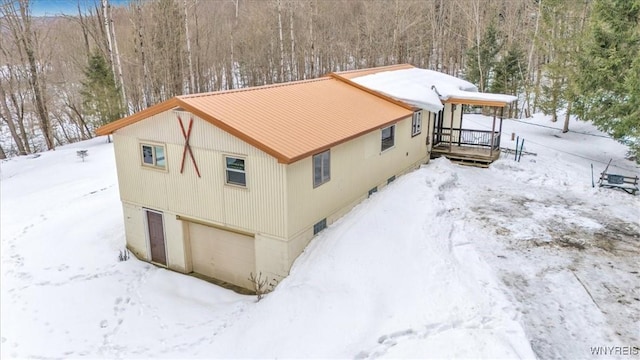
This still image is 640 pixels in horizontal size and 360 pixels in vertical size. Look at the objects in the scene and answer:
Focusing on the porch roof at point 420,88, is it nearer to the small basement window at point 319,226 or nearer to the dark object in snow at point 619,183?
the dark object in snow at point 619,183

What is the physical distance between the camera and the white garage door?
11805 mm

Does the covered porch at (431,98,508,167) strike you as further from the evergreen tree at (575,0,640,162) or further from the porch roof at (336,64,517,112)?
the evergreen tree at (575,0,640,162)

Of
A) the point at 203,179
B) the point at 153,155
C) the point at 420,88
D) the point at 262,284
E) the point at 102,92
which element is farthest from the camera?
the point at 102,92

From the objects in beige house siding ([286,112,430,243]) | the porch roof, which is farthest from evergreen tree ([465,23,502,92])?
beige house siding ([286,112,430,243])

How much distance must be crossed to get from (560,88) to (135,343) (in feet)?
88.3

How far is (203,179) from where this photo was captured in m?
11.6

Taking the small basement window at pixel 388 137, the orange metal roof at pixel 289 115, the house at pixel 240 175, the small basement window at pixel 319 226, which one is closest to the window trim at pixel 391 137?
the small basement window at pixel 388 137

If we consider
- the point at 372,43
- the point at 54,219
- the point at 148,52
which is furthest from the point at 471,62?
the point at 54,219

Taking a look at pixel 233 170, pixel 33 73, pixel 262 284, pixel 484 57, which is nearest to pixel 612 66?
pixel 484 57

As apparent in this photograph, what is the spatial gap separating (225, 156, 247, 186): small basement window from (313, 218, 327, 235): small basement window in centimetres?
236

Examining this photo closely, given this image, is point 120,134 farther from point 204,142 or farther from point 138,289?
point 138,289

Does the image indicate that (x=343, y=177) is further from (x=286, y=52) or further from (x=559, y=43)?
(x=286, y=52)

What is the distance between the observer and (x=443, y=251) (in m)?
10.6

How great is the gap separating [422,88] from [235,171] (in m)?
11.7
